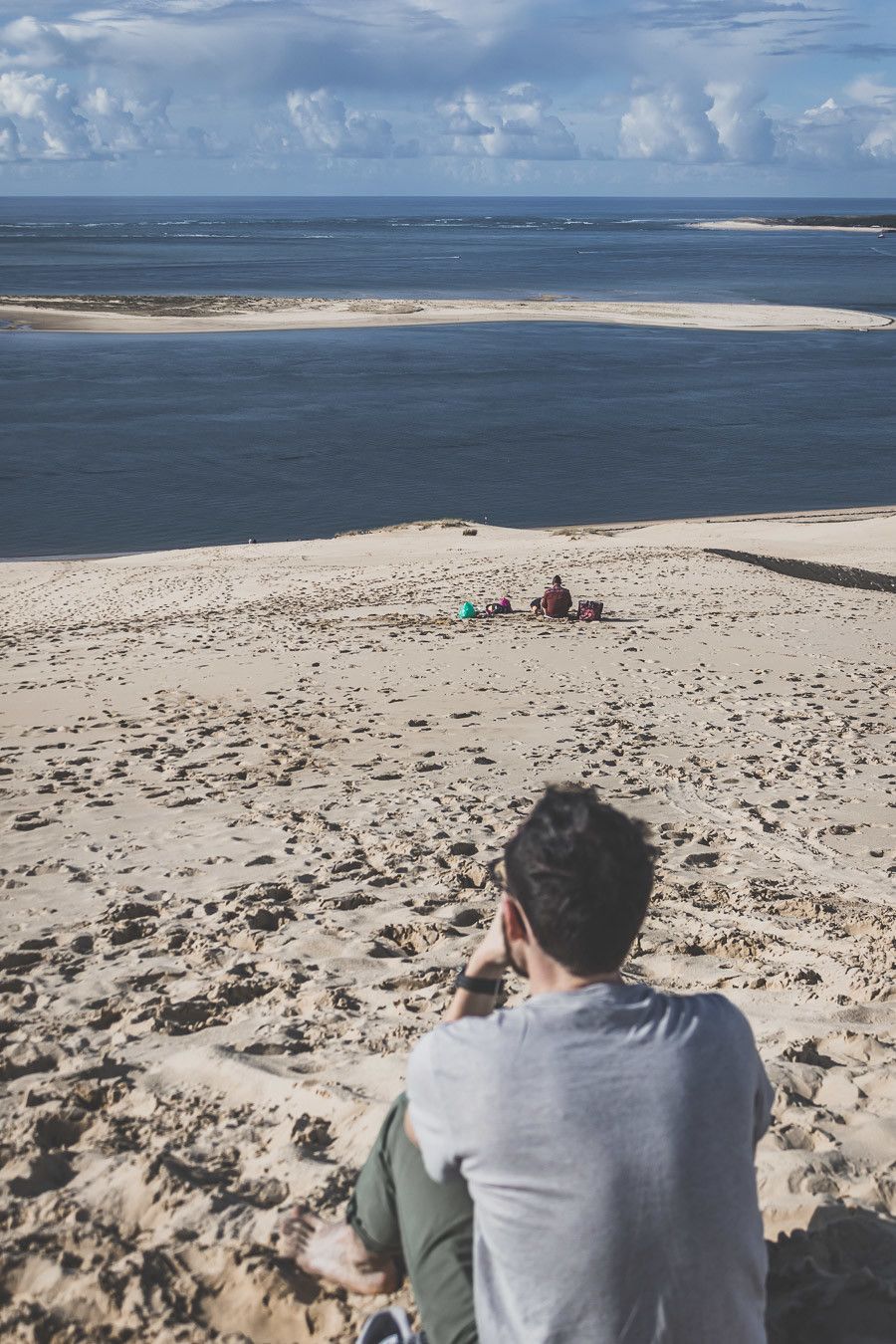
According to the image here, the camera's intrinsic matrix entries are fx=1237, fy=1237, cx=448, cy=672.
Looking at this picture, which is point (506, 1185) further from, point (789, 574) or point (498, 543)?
point (498, 543)

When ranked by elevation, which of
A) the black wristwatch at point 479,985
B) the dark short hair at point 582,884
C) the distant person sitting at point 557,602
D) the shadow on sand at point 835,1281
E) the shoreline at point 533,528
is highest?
the dark short hair at point 582,884

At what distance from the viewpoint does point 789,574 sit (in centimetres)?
1911

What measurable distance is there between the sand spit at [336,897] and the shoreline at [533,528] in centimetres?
808

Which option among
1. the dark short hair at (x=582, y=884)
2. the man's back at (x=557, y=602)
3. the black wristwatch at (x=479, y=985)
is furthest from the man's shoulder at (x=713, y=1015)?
the man's back at (x=557, y=602)

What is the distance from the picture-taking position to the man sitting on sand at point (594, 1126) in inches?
82.4

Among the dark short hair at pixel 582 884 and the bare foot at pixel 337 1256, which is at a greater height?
the dark short hair at pixel 582 884

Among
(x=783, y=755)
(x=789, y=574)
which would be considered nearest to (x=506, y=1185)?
(x=783, y=755)

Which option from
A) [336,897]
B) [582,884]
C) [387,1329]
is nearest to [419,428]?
[336,897]

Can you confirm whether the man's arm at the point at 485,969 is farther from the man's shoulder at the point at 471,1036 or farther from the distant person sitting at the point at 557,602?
the distant person sitting at the point at 557,602

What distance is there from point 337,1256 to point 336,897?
3140 mm

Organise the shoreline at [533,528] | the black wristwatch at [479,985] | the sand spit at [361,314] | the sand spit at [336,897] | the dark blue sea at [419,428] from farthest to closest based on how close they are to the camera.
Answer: the sand spit at [361,314] → the dark blue sea at [419,428] → the shoreline at [533,528] → the sand spit at [336,897] → the black wristwatch at [479,985]

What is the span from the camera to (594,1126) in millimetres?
2088

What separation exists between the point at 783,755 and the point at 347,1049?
5.41 m

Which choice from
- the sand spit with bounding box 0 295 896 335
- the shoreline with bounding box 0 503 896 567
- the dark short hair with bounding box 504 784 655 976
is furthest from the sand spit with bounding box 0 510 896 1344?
the sand spit with bounding box 0 295 896 335
